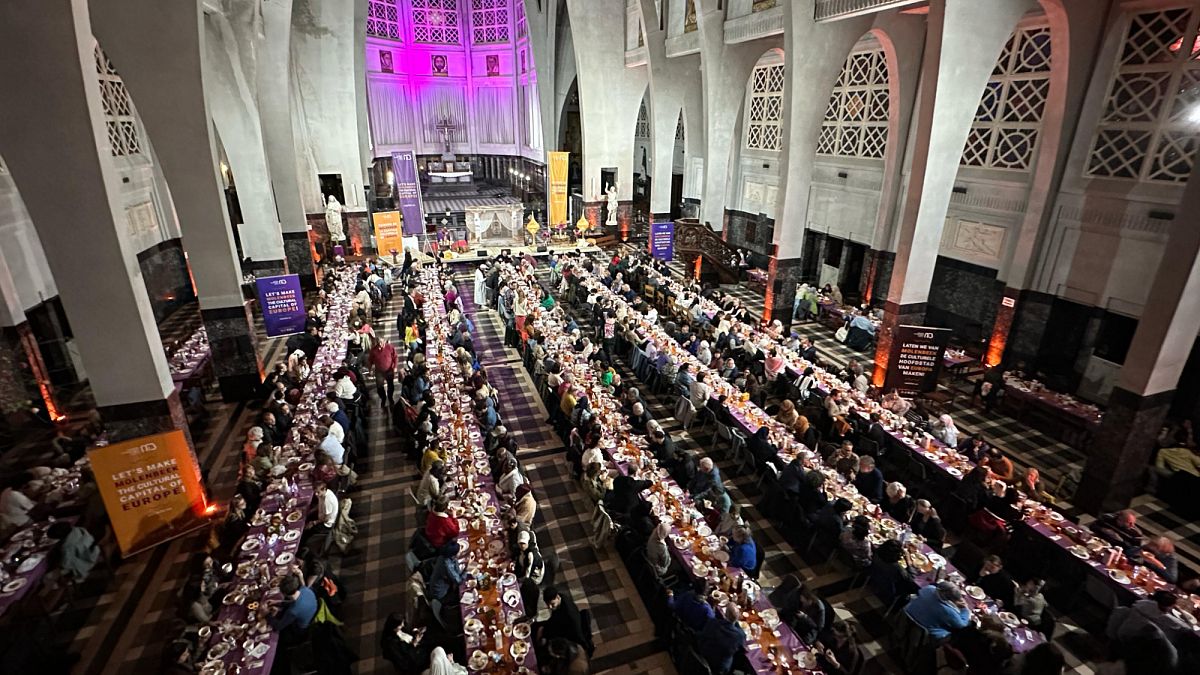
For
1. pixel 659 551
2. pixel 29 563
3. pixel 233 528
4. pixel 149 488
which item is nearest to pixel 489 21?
pixel 149 488

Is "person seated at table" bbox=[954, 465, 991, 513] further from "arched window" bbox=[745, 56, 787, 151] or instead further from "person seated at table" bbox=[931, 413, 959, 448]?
"arched window" bbox=[745, 56, 787, 151]

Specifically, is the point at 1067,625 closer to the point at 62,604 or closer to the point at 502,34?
the point at 62,604

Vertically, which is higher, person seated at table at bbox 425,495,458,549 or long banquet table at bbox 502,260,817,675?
person seated at table at bbox 425,495,458,549

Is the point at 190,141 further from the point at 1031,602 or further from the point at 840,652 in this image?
the point at 1031,602

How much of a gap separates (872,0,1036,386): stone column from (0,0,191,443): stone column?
13603 millimetres

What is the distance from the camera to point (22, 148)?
23.1 feet

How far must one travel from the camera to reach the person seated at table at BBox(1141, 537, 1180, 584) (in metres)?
6.86

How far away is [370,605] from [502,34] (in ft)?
135

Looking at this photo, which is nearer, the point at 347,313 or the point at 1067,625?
the point at 1067,625

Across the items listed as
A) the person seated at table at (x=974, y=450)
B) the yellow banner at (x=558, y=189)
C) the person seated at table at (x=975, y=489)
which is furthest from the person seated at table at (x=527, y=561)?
the yellow banner at (x=558, y=189)

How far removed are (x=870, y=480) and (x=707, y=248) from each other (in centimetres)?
1521

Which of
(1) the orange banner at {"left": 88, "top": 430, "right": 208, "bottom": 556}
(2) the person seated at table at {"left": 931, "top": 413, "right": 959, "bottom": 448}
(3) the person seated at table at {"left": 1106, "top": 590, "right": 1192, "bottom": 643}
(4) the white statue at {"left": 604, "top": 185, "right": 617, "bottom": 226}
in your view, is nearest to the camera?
(3) the person seated at table at {"left": 1106, "top": 590, "right": 1192, "bottom": 643}

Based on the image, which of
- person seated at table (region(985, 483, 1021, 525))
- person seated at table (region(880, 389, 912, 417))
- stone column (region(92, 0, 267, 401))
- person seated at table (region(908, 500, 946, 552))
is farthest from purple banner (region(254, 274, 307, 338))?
person seated at table (region(985, 483, 1021, 525))

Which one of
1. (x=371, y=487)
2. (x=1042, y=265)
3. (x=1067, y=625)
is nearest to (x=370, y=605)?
(x=371, y=487)
